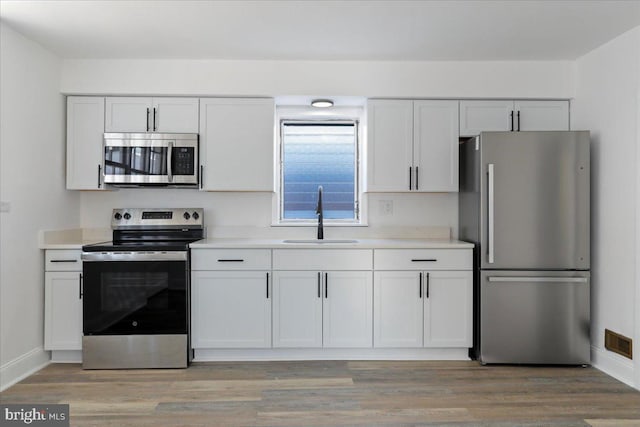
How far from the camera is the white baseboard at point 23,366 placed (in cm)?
295

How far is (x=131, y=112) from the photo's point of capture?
144 inches

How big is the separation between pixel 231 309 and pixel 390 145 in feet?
5.81

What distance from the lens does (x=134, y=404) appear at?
2.69m

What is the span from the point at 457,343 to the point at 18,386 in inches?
118

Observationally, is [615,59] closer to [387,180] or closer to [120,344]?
[387,180]

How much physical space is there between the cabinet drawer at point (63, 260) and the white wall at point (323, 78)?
125cm

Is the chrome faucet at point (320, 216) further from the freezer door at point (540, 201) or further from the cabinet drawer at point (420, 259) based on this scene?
the freezer door at point (540, 201)

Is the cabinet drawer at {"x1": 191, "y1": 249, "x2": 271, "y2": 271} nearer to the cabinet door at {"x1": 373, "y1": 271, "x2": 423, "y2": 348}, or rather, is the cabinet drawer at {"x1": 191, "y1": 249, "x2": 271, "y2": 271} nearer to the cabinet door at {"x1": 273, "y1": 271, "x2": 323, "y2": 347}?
the cabinet door at {"x1": 273, "y1": 271, "x2": 323, "y2": 347}

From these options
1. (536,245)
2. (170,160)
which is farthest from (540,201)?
(170,160)

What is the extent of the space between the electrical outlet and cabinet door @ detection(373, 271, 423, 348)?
2.43 ft

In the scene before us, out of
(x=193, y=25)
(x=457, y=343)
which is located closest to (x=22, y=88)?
(x=193, y=25)

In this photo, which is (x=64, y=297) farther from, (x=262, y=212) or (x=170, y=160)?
(x=262, y=212)

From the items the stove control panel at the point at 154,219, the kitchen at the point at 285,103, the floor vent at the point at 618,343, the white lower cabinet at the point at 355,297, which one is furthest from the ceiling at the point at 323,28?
the floor vent at the point at 618,343

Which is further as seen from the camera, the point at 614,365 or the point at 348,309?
the point at 348,309
